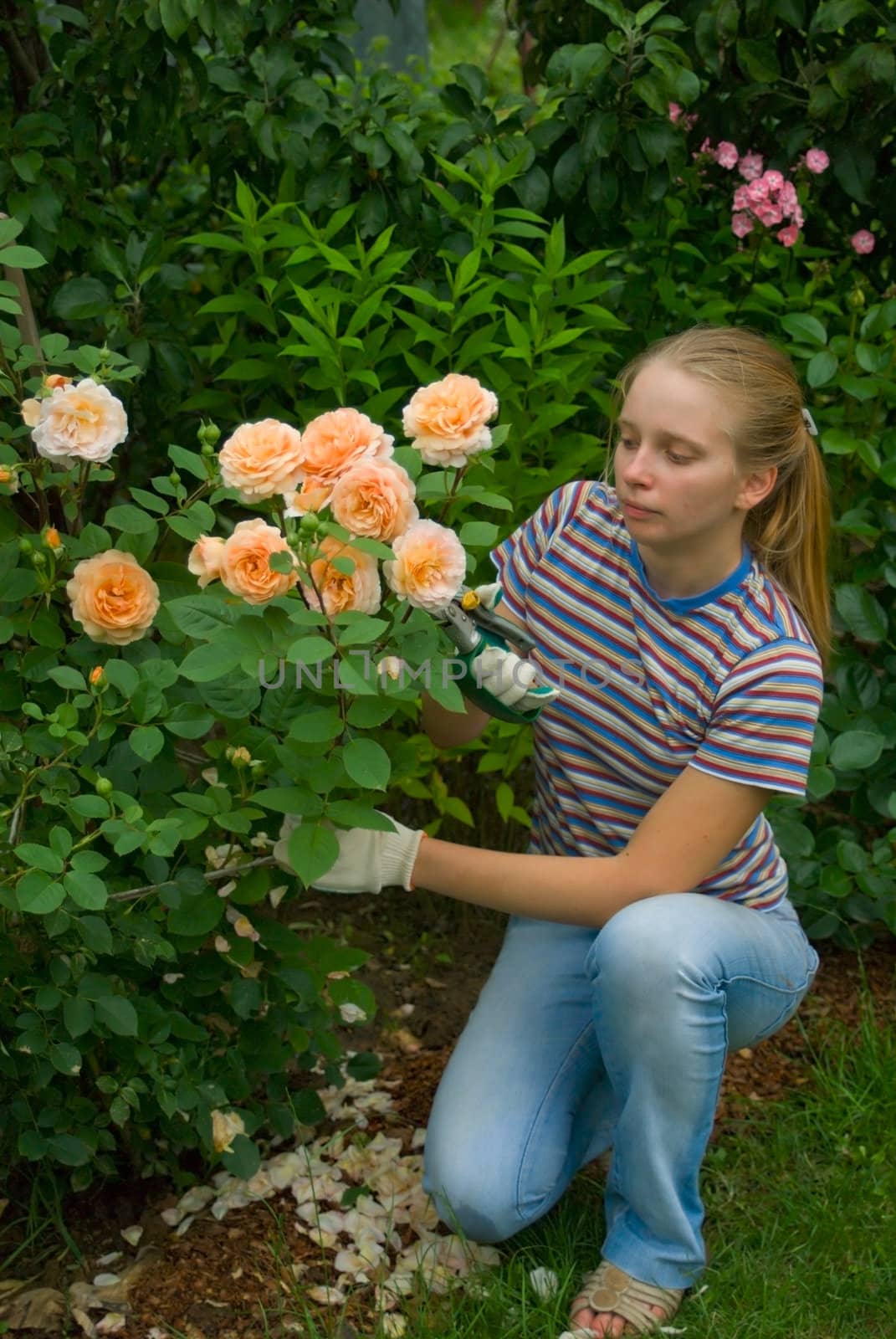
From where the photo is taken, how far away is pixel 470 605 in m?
1.57

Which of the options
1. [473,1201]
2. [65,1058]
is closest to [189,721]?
[65,1058]

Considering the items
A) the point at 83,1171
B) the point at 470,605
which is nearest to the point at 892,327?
the point at 470,605

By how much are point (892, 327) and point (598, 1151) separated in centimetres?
146

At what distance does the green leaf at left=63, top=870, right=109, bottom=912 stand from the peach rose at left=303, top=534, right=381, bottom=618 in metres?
0.36

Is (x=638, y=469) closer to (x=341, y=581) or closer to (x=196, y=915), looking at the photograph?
(x=341, y=581)

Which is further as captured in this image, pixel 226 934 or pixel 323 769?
pixel 226 934

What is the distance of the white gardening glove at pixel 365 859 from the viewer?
168 cm

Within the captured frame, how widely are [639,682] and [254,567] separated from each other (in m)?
0.72

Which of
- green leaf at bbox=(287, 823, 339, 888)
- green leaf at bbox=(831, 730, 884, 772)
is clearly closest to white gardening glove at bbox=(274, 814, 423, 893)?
green leaf at bbox=(287, 823, 339, 888)

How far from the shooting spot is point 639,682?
192cm

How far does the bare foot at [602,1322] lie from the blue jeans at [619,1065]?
0.06 meters

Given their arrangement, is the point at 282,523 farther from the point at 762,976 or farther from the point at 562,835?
the point at 762,976

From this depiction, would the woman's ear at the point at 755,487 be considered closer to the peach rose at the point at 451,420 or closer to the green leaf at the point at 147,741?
the peach rose at the point at 451,420

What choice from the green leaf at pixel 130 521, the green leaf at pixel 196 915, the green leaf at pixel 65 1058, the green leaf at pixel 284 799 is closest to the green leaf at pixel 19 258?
the green leaf at pixel 130 521
